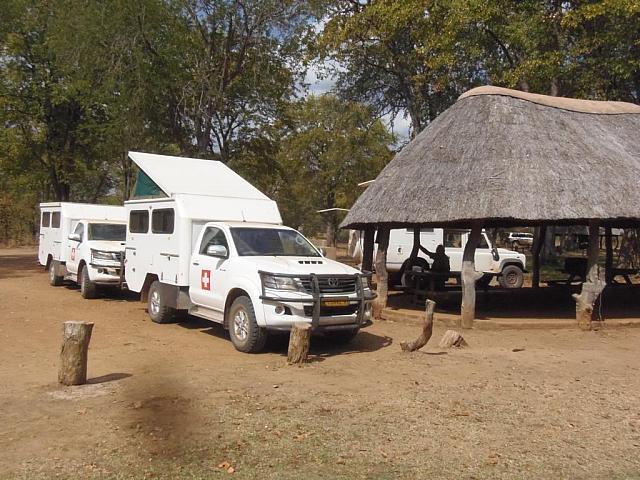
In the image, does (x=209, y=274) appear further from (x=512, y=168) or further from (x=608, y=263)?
(x=608, y=263)

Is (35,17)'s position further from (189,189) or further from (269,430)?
(269,430)

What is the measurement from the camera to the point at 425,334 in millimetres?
9133

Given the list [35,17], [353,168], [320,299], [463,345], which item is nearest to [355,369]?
[320,299]

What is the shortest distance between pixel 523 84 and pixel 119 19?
14655 mm

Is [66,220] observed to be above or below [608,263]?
above

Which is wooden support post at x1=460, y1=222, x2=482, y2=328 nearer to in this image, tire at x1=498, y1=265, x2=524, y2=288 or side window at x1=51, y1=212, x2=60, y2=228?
tire at x1=498, y1=265, x2=524, y2=288

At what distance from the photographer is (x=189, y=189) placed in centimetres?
1162

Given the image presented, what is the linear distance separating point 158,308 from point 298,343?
4420 millimetres

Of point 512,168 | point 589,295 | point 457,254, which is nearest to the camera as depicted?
point 512,168

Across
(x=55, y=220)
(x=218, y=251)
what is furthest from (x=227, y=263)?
(x=55, y=220)

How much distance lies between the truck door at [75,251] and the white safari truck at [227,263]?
11.3 ft

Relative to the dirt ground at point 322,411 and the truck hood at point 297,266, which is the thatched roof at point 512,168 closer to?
the dirt ground at point 322,411

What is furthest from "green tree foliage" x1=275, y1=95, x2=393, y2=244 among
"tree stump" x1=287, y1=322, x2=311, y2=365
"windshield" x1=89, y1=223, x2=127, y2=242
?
"tree stump" x1=287, y1=322, x2=311, y2=365

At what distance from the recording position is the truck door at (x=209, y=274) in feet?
31.6
